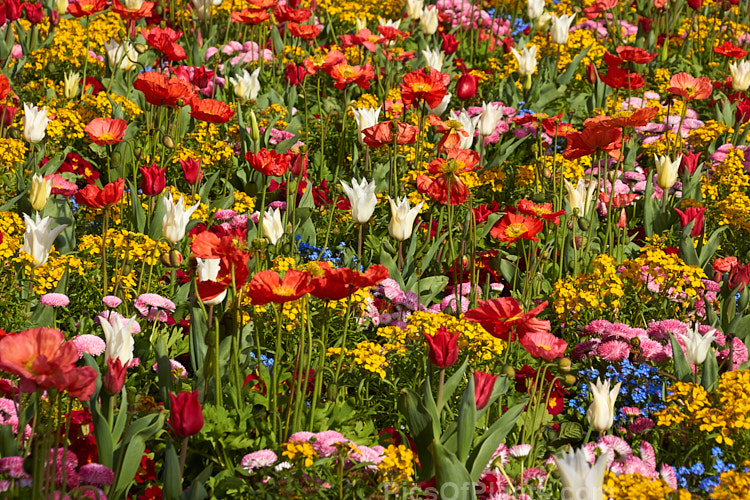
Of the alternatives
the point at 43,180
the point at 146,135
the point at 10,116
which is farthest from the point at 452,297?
the point at 10,116

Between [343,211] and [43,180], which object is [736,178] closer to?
[343,211]

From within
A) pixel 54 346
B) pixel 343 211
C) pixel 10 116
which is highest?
pixel 54 346

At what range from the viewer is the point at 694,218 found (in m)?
3.64

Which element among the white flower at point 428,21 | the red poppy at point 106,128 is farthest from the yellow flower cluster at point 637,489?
the white flower at point 428,21

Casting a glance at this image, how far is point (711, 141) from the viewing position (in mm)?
4738

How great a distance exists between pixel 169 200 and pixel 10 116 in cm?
147

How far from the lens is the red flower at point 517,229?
115 inches

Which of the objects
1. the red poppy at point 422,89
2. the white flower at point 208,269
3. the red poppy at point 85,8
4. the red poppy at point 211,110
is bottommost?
the white flower at point 208,269

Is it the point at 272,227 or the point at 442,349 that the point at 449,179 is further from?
the point at 442,349

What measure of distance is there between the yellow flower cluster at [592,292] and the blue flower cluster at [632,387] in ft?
0.86

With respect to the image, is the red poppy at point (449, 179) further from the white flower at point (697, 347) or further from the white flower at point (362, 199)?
the white flower at point (697, 347)

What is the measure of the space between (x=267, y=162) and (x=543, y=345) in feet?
4.86

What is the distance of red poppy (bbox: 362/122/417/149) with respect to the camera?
363 cm

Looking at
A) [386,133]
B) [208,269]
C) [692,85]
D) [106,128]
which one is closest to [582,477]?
[208,269]
